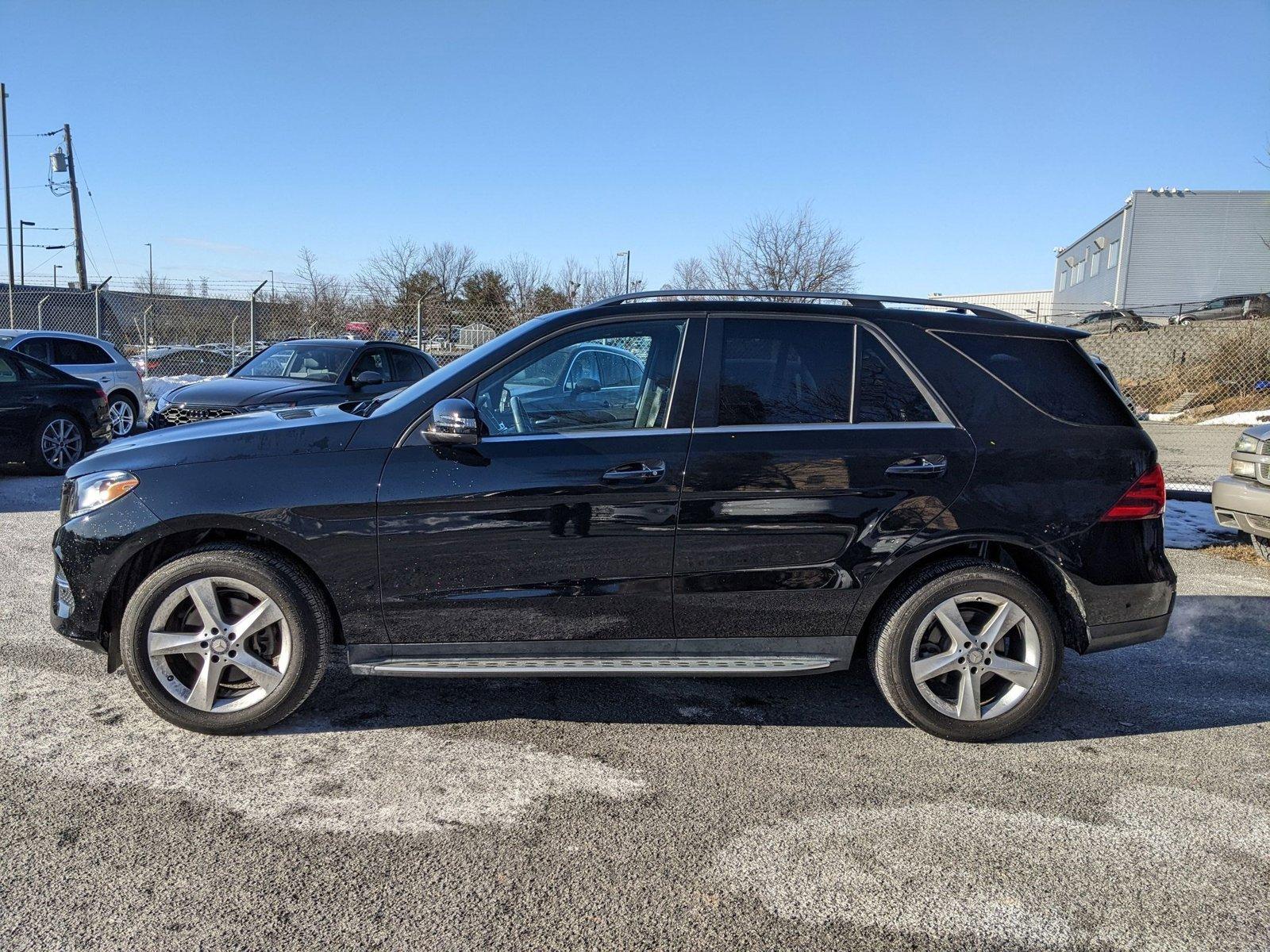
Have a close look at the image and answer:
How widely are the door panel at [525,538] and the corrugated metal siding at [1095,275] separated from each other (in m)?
44.8

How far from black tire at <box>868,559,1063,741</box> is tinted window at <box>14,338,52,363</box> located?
1245 centimetres

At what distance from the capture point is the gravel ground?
8.55 feet

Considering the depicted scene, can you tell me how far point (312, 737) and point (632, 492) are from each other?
1.64 metres

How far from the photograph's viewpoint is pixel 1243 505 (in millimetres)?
6445

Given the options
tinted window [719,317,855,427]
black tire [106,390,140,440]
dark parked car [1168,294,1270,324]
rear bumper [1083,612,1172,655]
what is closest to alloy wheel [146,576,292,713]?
tinted window [719,317,855,427]

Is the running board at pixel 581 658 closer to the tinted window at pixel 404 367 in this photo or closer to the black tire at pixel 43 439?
the black tire at pixel 43 439

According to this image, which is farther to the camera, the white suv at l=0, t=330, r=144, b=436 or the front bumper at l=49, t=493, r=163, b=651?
the white suv at l=0, t=330, r=144, b=436

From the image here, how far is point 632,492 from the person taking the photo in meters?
3.71

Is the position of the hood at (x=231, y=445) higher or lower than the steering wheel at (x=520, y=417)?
lower

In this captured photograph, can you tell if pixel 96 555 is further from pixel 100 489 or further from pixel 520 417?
pixel 520 417

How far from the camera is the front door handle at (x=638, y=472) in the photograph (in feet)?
12.2

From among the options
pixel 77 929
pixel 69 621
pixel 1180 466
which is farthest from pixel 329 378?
pixel 1180 466

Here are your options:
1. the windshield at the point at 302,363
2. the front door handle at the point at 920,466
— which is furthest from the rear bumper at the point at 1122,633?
the windshield at the point at 302,363

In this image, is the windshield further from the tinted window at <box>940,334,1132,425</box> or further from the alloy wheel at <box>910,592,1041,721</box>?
the alloy wheel at <box>910,592,1041,721</box>
